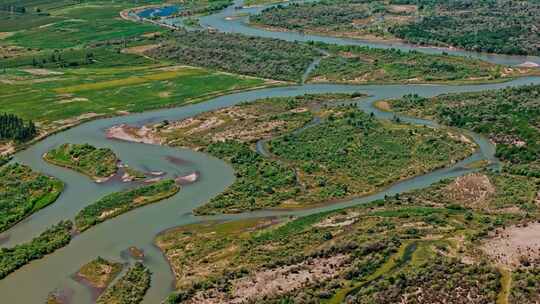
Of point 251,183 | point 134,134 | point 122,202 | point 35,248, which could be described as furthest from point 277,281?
point 134,134

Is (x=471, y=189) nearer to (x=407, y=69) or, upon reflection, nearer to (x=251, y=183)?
(x=251, y=183)

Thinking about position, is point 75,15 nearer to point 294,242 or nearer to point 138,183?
point 138,183

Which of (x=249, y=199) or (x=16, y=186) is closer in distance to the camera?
(x=249, y=199)

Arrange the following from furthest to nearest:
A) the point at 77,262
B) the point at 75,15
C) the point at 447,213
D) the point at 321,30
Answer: the point at 75,15
the point at 321,30
the point at 447,213
the point at 77,262

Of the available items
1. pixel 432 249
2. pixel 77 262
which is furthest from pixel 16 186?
pixel 432 249

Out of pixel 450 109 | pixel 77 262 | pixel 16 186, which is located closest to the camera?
pixel 77 262

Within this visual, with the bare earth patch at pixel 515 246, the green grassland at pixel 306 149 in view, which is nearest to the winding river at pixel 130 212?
the green grassland at pixel 306 149

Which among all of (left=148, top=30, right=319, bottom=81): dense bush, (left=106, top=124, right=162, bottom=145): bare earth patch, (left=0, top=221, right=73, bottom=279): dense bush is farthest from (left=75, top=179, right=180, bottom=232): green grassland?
(left=148, top=30, right=319, bottom=81): dense bush

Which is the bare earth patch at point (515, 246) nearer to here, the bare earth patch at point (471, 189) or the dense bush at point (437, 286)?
the dense bush at point (437, 286)
